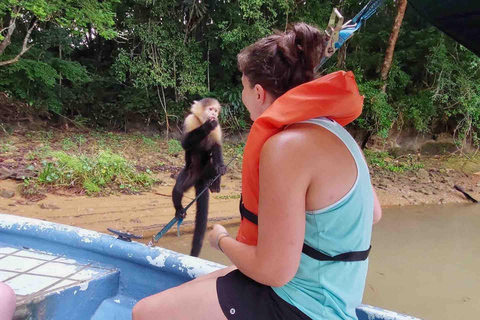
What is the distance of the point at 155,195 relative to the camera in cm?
470

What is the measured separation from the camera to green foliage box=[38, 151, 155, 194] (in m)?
4.42

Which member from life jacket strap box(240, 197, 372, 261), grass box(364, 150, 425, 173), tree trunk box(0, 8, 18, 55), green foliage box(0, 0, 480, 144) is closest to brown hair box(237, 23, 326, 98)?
life jacket strap box(240, 197, 372, 261)

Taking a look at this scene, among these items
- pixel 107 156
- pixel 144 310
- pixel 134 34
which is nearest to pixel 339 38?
pixel 144 310

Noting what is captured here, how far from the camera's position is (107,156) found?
4965 mm

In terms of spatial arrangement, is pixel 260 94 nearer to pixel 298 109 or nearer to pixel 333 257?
pixel 298 109

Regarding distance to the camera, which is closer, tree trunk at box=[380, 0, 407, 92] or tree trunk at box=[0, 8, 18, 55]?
tree trunk at box=[0, 8, 18, 55]

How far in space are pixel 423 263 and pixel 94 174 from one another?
389 cm

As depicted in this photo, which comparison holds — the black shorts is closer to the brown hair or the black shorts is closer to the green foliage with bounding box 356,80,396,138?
the brown hair

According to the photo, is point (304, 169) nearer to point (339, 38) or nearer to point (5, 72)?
point (339, 38)

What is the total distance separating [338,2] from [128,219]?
722cm

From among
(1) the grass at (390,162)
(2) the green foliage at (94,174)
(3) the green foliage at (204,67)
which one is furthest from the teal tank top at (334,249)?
(1) the grass at (390,162)

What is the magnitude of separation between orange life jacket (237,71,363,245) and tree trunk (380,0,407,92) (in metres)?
7.63

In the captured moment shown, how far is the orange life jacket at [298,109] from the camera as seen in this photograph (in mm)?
803

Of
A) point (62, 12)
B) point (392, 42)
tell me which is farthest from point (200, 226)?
point (392, 42)
